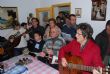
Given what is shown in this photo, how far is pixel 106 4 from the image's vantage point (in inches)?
146

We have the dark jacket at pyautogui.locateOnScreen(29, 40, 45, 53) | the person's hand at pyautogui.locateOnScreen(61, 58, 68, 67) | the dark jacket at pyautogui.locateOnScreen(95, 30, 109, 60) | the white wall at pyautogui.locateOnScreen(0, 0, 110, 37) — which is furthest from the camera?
the white wall at pyautogui.locateOnScreen(0, 0, 110, 37)

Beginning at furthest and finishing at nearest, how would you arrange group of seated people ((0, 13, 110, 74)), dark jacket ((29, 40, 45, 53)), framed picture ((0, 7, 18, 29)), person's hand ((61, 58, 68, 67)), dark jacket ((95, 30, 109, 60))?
framed picture ((0, 7, 18, 29)) < dark jacket ((29, 40, 45, 53)) < dark jacket ((95, 30, 109, 60)) < person's hand ((61, 58, 68, 67)) < group of seated people ((0, 13, 110, 74))

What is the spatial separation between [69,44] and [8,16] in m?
3.69

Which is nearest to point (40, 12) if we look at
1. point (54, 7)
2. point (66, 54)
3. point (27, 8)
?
point (27, 8)

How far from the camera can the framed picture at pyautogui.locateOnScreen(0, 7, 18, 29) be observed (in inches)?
219

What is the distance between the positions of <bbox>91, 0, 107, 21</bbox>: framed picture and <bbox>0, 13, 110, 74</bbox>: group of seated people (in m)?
0.58

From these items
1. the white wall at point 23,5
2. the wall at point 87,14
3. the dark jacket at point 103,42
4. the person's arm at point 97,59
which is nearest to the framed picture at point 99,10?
the wall at point 87,14

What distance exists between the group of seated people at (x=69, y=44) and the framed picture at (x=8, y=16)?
1.07 meters

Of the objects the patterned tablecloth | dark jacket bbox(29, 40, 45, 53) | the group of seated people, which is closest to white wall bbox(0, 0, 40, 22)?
the group of seated people

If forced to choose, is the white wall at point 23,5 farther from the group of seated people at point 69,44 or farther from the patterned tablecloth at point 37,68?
the patterned tablecloth at point 37,68

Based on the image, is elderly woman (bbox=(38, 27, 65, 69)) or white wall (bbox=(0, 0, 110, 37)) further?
white wall (bbox=(0, 0, 110, 37))

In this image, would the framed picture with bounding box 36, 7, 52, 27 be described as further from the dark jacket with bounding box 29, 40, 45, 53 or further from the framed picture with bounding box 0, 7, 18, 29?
the dark jacket with bounding box 29, 40, 45, 53

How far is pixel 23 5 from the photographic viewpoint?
607 centimetres

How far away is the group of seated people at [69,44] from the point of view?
7.18ft
